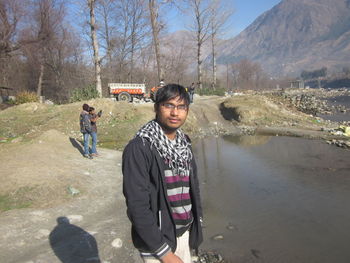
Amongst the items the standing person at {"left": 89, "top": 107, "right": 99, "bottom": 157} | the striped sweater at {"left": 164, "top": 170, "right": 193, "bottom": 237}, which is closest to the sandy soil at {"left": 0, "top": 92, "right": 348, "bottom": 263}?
the standing person at {"left": 89, "top": 107, "right": 99, "bottom": 157}

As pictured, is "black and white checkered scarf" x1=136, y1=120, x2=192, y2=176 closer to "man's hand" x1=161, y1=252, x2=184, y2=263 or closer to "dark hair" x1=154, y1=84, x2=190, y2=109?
"dark hair" x1=154, y1=84, x2=190, y2=109

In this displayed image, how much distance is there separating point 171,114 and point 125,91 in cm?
1872

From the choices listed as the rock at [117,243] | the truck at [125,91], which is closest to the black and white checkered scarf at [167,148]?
the rock at [117,243]

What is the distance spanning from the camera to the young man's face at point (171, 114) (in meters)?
2.10

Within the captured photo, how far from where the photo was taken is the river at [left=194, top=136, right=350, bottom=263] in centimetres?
450

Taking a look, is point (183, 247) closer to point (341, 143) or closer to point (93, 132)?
point (93, 132)

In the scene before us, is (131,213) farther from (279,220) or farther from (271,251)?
(279,220)

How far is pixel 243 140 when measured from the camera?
46.0 ft

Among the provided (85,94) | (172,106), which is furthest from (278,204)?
(85,94)

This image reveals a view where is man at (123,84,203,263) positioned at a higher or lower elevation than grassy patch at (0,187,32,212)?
higher

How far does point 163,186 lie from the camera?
198 centimetres

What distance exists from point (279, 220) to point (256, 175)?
9.85 ft

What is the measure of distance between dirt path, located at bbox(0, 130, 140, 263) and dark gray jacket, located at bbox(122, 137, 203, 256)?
2.29 m

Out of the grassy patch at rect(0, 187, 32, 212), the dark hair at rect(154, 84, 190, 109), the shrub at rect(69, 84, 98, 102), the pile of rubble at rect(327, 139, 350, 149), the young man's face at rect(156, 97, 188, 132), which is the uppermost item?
the shrub at rect(69, 84, 98, 102)
